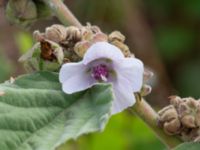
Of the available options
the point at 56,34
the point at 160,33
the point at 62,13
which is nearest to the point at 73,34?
the point at 56,34

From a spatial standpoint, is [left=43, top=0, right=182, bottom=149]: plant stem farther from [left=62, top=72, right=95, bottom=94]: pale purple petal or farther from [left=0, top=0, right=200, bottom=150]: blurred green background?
[left=0, top=0, right=200, bottom=150]: blurred green background

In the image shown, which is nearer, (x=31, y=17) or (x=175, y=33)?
(x=31, y=17)

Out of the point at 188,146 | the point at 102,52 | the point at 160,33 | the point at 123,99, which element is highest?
the point at 160,33

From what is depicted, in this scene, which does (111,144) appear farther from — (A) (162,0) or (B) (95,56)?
(A) (162,0)

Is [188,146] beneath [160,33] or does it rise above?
beneath

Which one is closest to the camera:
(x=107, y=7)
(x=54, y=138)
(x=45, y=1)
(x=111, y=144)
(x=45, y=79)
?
(x=54, y=138)

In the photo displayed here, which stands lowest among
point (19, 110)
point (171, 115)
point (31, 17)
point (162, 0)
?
point (171, 115)

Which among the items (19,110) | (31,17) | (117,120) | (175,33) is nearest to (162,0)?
(175,33)

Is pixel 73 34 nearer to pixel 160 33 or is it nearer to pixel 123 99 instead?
pixel 123 99
